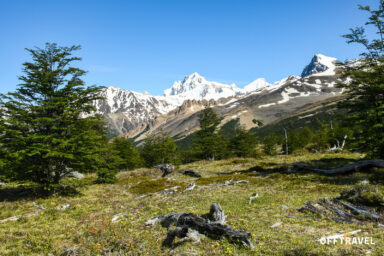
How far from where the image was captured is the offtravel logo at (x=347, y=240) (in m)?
7.03

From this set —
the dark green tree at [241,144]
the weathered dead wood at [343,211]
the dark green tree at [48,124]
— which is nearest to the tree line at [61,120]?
the dark green tree at [48,124]

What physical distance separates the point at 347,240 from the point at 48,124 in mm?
20652

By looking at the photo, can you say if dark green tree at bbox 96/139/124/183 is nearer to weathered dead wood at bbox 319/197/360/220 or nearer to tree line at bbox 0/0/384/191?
tree line at bbox 0/0/384/191

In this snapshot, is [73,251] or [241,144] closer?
[73,251]

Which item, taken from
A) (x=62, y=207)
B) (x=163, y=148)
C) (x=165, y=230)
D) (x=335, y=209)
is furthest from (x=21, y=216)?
(x=163, y=148)

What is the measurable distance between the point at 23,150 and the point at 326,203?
772 inches

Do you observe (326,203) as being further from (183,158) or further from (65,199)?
(183,158)

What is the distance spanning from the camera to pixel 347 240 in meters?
7.30

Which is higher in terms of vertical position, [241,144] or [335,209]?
[335,209]

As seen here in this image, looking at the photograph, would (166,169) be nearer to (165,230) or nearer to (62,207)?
(62,207)

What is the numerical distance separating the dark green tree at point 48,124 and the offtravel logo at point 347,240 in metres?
16.9

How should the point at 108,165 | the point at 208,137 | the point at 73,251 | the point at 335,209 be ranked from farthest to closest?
1. the point at 208,137
2. the point at 108,165
3. the point at 335,209
4. the point at 73,251

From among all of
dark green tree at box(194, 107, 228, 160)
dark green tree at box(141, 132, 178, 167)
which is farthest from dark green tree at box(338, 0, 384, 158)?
dark green tree at box(141, 132, 178, 167)

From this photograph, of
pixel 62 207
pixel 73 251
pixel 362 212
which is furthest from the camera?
pixel 62 207
